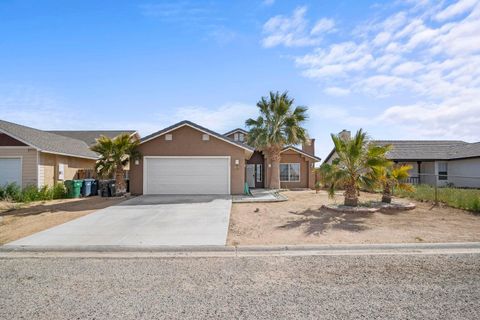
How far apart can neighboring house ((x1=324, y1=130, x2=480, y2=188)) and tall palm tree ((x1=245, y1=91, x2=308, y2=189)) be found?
15.2ft

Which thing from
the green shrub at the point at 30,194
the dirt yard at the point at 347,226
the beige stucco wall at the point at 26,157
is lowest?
the dirt yard at the point at 347,226

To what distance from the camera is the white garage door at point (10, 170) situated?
1622cm

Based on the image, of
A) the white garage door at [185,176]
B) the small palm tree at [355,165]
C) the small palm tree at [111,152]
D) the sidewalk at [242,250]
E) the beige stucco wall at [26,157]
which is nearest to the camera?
the sidewalk at [242,250]

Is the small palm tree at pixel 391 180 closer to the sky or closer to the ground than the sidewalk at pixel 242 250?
closer to the sky

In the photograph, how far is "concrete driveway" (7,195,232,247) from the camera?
23.7 ft

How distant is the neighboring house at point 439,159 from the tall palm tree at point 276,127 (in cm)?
464

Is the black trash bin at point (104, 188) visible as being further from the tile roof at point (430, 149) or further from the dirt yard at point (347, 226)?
the tile roof at point (430, 149)

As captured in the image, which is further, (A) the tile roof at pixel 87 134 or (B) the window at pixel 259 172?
(A) the tile roof at pixel 87 134

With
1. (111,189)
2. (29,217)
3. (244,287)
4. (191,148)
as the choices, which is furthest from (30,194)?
(244,287)

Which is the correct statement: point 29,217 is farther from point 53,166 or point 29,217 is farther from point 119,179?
point 53,166

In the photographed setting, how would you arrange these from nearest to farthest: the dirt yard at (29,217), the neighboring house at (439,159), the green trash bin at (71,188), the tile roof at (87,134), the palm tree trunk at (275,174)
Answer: the dirt yard at (29,217) → the green trash bin at (71,188) → the palm tree trunk at (275,174) → the neighboring house at (439,159) → the tile roof at (87,134)

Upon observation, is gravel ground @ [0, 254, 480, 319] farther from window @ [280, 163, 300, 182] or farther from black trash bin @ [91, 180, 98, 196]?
window @ [280, 163, 300, 182]

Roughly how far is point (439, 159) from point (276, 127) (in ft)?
50.6

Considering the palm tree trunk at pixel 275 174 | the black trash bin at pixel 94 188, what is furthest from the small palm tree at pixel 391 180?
the black trash bin at pixel 94 188
